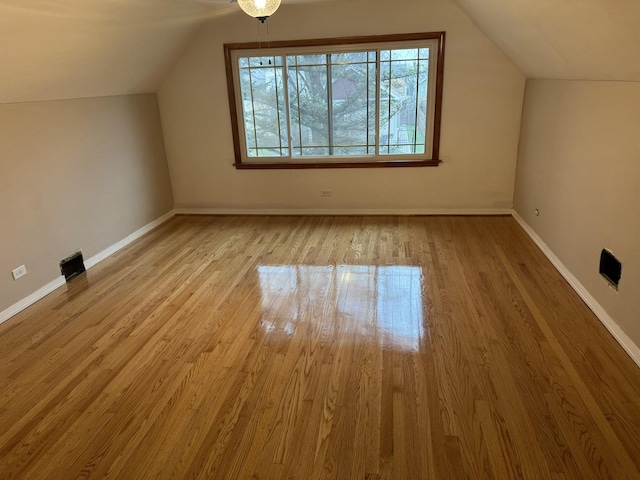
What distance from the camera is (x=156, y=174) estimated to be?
5.21m

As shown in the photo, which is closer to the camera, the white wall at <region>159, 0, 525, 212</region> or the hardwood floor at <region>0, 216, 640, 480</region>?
the hardwood floor at <region>0, 216, 640, 480</region>

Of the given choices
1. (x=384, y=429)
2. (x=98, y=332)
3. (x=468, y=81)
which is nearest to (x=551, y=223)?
(x=468, y=81)

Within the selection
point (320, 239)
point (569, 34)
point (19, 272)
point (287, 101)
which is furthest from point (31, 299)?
point (569, 34)

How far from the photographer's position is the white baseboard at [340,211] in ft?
16.8

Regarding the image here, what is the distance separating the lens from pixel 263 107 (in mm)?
5137

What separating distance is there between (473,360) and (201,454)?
151 cm

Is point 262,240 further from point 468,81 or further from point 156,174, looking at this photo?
point 468,81

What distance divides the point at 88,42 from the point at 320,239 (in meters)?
2.58

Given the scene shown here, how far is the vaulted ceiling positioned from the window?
26.2 inches

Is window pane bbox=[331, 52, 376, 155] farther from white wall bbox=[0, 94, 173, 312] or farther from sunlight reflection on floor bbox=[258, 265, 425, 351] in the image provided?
white wall bbox=[0, 94, 173, 312]

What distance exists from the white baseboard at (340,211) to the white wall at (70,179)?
62 centimetres

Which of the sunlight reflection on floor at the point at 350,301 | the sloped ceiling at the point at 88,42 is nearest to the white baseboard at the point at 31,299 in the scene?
the sloped ceiling at the point at 88,42

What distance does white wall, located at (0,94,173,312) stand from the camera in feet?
10.7

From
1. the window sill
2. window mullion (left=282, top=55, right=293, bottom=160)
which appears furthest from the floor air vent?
window mullion (left=282, top=55, right=293, bottom=160)
